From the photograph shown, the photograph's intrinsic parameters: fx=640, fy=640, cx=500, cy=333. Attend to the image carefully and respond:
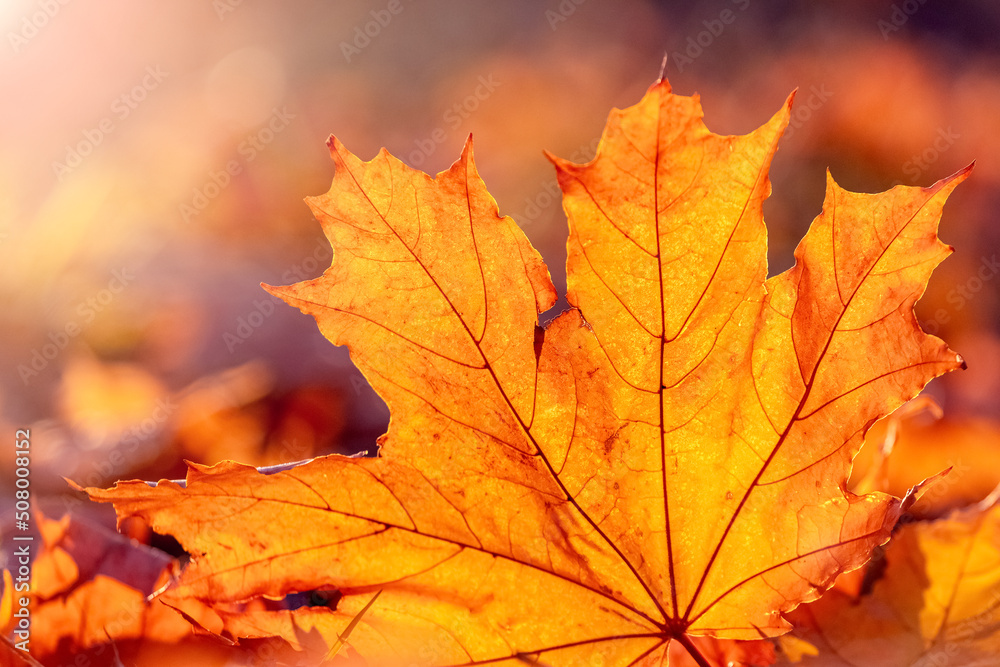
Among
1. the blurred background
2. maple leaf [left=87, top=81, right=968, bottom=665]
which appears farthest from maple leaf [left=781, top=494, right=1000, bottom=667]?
the blurred background

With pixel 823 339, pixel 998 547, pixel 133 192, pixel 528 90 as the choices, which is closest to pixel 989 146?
pixel 528 90

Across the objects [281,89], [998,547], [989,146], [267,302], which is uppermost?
[989,146]

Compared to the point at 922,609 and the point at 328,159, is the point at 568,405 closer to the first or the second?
the point at 922,609

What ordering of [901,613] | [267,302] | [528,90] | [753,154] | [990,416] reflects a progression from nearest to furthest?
[753,154], [901,613], [990,416], [267,302], [528,90]

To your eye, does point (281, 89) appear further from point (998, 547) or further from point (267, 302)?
point (998, 547)

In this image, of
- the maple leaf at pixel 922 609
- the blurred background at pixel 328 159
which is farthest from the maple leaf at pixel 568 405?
the blurred background at pixel 328 159

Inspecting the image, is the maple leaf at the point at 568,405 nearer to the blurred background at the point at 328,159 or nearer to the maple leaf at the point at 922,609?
the maple leaf at the point at 922,609

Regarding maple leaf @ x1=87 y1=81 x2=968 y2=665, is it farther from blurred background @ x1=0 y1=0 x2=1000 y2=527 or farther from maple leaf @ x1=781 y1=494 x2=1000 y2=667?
blurred background @ x1=0 y1=0 x2=1000 y2=527
